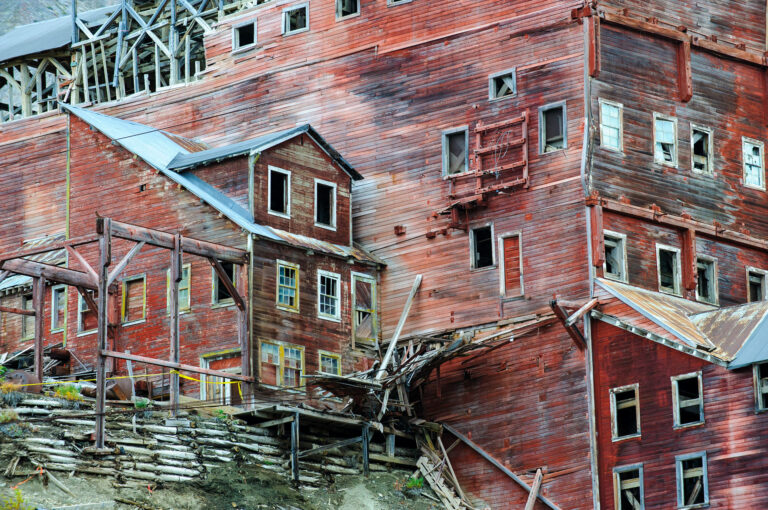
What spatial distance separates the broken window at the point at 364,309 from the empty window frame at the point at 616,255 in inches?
382

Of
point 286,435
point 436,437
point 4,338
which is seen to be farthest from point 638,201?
point 4,338

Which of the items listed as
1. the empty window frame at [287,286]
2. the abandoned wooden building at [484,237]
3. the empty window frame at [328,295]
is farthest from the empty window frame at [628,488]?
the empty window frame at [287,286]

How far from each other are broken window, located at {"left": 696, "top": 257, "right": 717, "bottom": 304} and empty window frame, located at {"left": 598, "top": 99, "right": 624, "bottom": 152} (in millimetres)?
5353

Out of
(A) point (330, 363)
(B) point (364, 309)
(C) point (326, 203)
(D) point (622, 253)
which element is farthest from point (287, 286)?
(D) point (622, 253)

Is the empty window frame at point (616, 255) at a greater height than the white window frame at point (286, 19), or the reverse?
the white window frame at point (286, 19)

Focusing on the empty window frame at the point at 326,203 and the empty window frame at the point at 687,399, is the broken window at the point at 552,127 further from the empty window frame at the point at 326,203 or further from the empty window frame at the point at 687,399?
the empty window frame at the point at 687,399

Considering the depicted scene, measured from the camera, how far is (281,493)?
55.1 m

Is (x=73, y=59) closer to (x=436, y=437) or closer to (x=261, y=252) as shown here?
(x=261, y=252)

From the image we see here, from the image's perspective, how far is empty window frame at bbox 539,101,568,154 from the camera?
2408 inches

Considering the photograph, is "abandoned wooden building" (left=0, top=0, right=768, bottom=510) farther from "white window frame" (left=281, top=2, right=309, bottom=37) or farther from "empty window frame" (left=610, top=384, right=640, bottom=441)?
"white window frame" (left=281, top=2, right=309, bottom=37)

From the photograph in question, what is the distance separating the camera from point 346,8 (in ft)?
225

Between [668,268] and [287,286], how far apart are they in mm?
13873

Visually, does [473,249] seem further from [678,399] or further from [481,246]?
[678,399]

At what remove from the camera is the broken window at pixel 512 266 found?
60875mm
